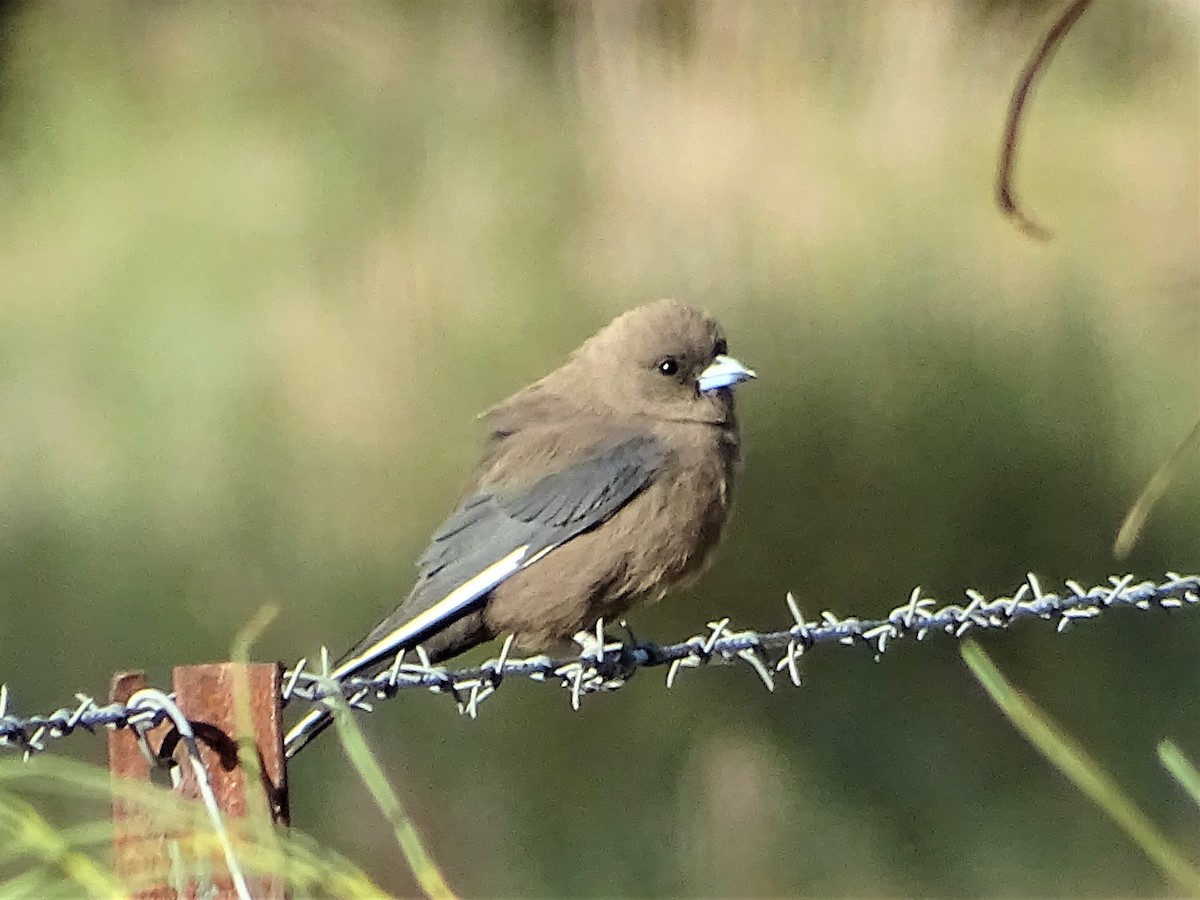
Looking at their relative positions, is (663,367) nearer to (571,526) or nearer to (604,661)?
(571,526)

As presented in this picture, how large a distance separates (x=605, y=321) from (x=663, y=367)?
2.53 feet

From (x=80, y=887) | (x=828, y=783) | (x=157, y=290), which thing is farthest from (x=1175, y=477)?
(x=80, y=887)

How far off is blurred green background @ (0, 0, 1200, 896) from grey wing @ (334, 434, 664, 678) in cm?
92

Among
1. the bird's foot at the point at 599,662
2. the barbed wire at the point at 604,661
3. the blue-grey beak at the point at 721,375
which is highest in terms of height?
the blue-grey beak at the point at 721,375

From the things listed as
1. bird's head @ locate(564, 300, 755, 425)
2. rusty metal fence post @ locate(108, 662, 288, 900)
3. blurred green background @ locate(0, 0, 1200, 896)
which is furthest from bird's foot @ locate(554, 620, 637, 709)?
rusty metal fence post @ locate(108, 662, 288, 900)

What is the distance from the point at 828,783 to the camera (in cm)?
367

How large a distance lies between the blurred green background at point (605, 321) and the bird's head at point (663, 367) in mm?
708

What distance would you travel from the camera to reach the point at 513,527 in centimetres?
271

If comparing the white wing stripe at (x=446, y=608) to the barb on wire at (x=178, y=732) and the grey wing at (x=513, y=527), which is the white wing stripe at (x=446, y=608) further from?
the barb on wire at (x=178, y=732)

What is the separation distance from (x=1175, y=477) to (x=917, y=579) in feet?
2.33

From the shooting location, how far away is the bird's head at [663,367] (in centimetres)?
291

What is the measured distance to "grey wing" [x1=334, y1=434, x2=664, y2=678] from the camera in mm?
2619

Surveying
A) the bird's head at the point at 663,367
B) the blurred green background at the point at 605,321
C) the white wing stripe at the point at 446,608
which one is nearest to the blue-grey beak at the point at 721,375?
the bird's head at the point at 663,367

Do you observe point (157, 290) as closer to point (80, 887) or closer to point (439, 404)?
point (439, 404)
